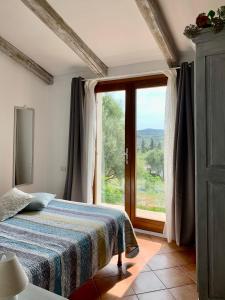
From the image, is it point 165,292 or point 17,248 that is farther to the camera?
point 165,292

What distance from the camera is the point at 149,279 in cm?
261

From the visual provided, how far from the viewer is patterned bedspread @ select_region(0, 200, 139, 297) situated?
1774 mm

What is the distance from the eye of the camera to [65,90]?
4277 mm

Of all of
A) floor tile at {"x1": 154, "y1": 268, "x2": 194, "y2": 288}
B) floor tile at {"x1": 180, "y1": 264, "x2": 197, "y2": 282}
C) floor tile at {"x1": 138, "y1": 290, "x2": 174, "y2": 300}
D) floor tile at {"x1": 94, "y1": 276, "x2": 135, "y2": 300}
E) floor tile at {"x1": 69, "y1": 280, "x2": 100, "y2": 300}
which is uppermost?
floor tile at {"x1": 180, "y1": 264, "x2": 197, "y2": 282}

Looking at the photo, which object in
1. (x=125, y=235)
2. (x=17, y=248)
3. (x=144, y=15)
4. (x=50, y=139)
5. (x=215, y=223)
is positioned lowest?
(x=125, y=235)

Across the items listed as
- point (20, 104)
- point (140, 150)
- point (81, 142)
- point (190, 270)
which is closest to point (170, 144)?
point (140, 150)

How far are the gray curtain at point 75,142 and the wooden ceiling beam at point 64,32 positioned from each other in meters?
0.42

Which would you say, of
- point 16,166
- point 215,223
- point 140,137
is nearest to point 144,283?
point 215,223

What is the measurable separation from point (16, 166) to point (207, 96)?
2952mm

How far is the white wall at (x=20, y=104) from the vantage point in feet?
12.0

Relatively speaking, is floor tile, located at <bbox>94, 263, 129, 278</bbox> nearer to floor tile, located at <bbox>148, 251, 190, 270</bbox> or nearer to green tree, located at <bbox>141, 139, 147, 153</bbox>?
floor tile, located at <bbox>148, 251, 190, 270</bbox>

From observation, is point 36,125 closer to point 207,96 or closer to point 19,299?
point 207,96

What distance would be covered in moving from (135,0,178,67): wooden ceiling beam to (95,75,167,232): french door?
364 mm

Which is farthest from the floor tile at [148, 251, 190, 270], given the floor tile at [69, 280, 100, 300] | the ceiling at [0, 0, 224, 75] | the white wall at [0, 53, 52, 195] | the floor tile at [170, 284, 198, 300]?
the ceiling at [0, 0, 224, 75]
